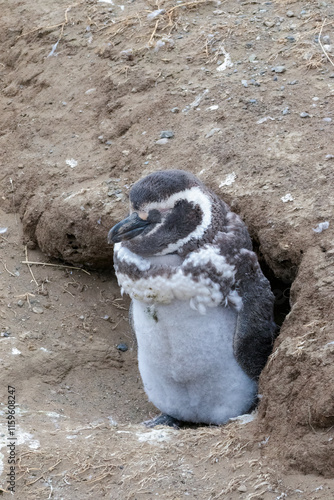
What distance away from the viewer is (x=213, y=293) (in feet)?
13.4

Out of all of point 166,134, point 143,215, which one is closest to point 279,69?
point 166,134

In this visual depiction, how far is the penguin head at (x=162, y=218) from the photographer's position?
402 centimetres

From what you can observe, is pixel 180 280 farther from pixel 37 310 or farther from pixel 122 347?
pixel 37 310

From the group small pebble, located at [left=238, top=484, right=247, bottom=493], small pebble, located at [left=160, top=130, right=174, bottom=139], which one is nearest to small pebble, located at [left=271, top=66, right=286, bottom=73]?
small pebble, located at [left=160, top=130, right=174, bottom=139]

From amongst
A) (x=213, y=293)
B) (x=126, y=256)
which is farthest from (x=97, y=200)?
(x=213, y=293)

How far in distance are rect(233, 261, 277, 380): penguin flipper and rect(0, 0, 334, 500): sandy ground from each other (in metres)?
0.25

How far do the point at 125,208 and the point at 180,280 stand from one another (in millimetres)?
1538

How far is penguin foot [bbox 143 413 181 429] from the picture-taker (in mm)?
4590

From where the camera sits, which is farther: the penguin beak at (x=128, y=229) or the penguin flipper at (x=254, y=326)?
the penguin flipper at (x=254, y=326)

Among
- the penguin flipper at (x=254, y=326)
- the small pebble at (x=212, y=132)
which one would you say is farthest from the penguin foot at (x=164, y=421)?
the small pebble at (x=212, y=132)

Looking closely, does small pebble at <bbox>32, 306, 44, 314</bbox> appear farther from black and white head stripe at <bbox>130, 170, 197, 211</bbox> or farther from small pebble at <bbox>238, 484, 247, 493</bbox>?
small pebble at <bbox>238, 484, 247, 493</bbox>

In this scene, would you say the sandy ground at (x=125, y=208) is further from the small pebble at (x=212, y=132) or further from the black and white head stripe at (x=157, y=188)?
the black and white head stripe at (x=157, y=188)

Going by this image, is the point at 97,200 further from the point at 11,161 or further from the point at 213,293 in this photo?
the point at 213,293

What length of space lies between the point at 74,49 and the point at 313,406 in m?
4.93
